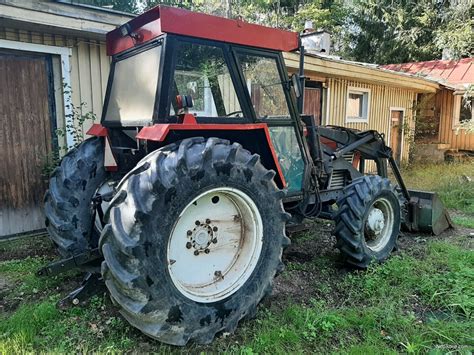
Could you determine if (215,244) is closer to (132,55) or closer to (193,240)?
(193,240)

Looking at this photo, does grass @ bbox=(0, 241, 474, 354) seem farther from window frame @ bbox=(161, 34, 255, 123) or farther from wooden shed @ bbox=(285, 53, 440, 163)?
wooden shed @ bbox=(285, 53, 440, 163)

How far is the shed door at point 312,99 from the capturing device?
9086 millimetres

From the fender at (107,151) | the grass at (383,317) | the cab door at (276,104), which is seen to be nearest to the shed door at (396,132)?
the grass at (383,317)

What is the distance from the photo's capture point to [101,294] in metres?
3.04

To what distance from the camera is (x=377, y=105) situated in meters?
11.4

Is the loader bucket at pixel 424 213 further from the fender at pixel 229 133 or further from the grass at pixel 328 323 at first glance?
the fender at pixel 229 133

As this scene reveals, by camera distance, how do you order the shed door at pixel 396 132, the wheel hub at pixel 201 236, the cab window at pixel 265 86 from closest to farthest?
the wheel hub at pixel 201 236
the cab window at pixel 265 86
the shed door at pixel 396 132

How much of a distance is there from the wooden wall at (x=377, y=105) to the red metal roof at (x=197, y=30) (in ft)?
21.9

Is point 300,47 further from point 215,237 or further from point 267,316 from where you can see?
A: point 267,316

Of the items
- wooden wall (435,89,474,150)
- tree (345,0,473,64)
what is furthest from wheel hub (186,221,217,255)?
tree (345,0,473,64)

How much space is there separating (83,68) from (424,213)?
5252mm

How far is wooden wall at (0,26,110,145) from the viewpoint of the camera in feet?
15.9

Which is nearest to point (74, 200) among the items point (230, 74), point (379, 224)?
point (230, 74)

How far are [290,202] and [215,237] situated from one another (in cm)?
128
